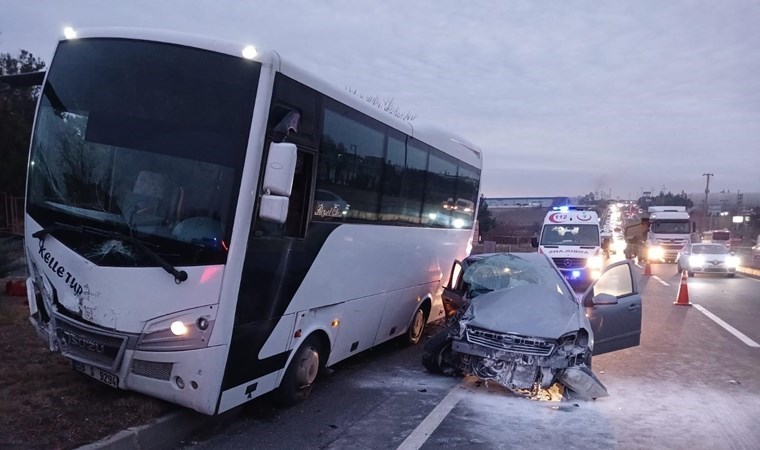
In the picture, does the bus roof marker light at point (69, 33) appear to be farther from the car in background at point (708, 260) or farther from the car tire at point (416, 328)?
the car in background at point (708, 260)

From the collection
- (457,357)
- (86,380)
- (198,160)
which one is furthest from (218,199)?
(457,357)

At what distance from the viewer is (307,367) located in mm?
6285

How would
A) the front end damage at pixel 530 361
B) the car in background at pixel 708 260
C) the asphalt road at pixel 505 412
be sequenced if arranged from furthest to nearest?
the car in background at pixel 708 260, the front end damage at pixel 530 361, the asphalt road at pixel 505 412

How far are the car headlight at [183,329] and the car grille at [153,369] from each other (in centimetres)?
17

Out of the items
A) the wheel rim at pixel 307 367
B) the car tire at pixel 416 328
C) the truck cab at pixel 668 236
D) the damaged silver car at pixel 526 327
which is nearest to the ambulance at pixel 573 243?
the car tire at pixel 416 328

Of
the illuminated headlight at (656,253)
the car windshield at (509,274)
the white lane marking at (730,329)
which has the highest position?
the illuminated headlight at (656,253)

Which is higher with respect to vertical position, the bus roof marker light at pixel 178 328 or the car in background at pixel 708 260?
the car in background at pixel 708 260

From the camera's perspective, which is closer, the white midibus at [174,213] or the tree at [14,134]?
the white midibus at [174,213]

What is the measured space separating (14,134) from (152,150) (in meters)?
20.9

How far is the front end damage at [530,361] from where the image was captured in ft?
21.8

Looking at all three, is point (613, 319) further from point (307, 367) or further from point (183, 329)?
point (183, 329)

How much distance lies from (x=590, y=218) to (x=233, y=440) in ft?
59.9

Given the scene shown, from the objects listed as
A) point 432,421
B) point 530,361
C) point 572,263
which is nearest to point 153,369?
point 432,421

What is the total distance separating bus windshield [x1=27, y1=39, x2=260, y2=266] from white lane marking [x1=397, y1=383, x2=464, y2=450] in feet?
7.74
